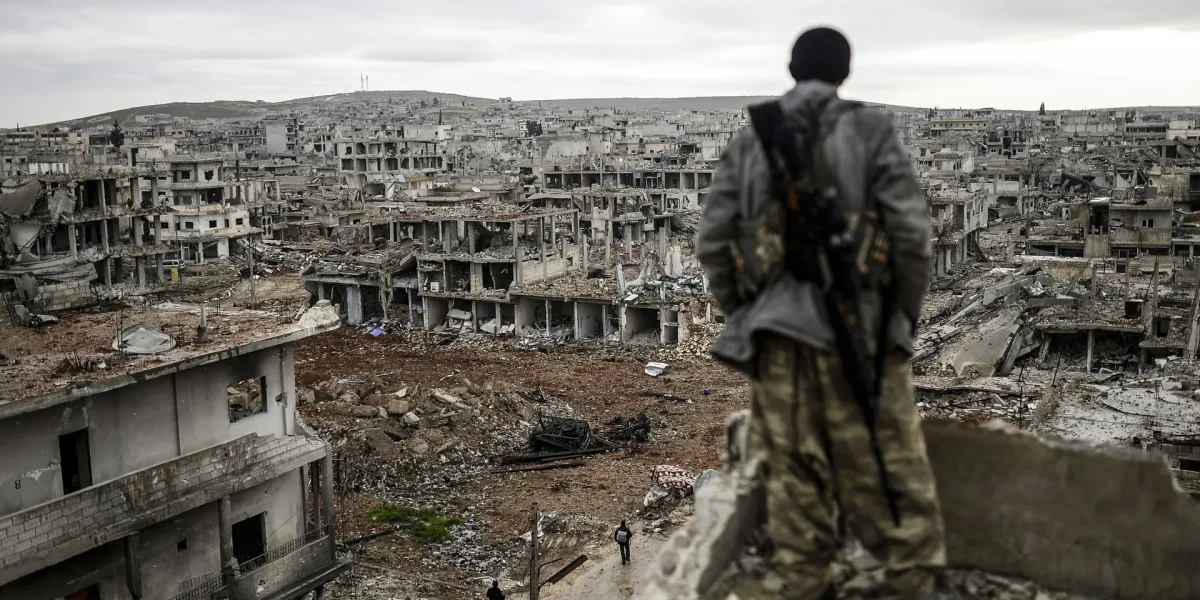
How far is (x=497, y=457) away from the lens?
80.1 ft

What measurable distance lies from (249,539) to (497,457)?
27.4ft

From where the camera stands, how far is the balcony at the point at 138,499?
490 inches

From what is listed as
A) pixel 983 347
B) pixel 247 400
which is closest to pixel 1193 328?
pixel 983 347

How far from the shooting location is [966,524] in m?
4.91

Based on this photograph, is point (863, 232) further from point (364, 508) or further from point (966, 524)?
point (364, 508)

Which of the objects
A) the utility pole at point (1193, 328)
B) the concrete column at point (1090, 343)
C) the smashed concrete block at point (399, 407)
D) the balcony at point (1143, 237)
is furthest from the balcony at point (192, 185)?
the utility pole at point (1193, 328)

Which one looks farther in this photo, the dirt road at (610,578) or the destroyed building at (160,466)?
the dirt road at (610,578)

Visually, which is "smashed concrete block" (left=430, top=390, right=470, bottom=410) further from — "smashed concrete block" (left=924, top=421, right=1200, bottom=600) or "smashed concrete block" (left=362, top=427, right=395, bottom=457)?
"smashed concrete block" (left=924, top=421, right=1200, bottom=600)

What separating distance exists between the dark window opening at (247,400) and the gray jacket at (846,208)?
1338 cm

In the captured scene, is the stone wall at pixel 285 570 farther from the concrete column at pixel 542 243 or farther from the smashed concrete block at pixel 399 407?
the concrete column at pixel 542 243

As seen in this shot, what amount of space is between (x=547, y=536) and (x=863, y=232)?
55.3 feet

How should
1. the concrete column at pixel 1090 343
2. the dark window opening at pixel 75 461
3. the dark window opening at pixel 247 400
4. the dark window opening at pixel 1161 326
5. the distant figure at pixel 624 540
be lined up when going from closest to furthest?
the dark window opening at pixel 75 461
the dark window opening at pixel 247 400
the distant figure at pixel 624 540
the concrete column at pixel 1090 343
the dark window opening at pixel 1161 326

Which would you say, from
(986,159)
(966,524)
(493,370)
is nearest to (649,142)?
(986,159)

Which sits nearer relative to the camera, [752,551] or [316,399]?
[752,551]
